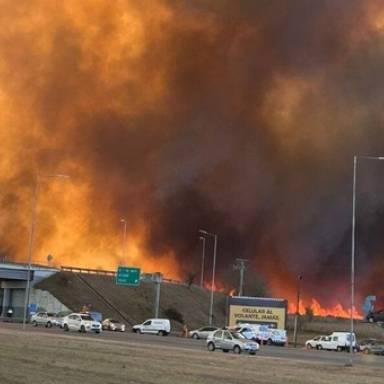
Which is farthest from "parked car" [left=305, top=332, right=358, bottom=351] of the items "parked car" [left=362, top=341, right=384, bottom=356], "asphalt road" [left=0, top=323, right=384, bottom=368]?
"asphalt road" [left=0, top=323, right=384, bottom=368]

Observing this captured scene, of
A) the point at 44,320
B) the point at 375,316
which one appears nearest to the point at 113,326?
the point at 44,320

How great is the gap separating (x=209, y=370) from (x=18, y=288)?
85561 millimetres

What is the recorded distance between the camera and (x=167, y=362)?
2797cm

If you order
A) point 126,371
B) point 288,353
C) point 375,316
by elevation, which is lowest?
point 288,353

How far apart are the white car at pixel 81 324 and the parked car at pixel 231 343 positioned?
761 inches

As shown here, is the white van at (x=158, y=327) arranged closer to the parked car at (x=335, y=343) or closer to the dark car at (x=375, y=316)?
the parked car at (x=335, y=343)

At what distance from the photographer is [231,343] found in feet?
141

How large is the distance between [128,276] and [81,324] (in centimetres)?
3361

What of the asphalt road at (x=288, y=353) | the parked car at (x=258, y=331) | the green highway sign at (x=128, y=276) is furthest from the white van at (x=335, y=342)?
the green highway sign at (x=128, y=276)

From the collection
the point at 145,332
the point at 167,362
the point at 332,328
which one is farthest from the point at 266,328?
the point at 167,362

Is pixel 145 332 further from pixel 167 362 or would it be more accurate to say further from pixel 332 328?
pixel 167 362

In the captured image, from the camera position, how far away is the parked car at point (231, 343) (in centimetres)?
4217

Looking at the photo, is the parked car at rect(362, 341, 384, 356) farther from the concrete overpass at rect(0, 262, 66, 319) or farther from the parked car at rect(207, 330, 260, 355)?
the concrete overpass at rect(0, 262, 66, 319)

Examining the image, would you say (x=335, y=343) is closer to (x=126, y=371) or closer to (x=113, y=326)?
(x=113, y=326)
